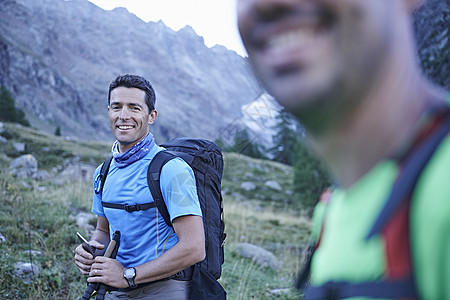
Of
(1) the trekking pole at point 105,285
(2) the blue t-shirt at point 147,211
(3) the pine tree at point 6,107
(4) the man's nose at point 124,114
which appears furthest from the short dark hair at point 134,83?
(3) the pine tree at point 6,107

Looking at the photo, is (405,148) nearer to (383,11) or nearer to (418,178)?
(418,178)

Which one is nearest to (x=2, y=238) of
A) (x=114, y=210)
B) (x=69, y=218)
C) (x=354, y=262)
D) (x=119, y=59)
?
(x=69, y=218)

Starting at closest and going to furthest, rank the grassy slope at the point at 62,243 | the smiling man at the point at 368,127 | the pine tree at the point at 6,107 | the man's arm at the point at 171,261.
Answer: the smiling man at the point at 368,127, the man's arm at the point at 171,261, the grassy slope at the point at 62,243, the pine tree at the point at 6,107

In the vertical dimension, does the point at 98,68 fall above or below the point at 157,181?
above

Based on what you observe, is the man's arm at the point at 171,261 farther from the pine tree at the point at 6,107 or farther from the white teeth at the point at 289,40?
the pine tree at the point at 6,107

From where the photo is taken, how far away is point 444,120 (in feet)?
1.78

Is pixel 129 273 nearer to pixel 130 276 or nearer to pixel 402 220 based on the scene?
pixel 130 276

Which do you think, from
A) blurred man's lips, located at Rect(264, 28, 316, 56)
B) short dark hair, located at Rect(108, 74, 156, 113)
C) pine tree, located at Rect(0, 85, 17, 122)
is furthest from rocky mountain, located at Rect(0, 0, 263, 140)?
blurred man's lips, located at Rect(264, 28, 316, 56)

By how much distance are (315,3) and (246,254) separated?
7670 mm

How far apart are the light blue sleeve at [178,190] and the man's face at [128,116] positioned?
1.43ft

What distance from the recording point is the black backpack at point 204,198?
251 centimetres

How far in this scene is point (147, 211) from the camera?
249 cm

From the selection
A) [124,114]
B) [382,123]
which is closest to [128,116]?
[124,114]

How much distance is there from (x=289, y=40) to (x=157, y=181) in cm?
195
